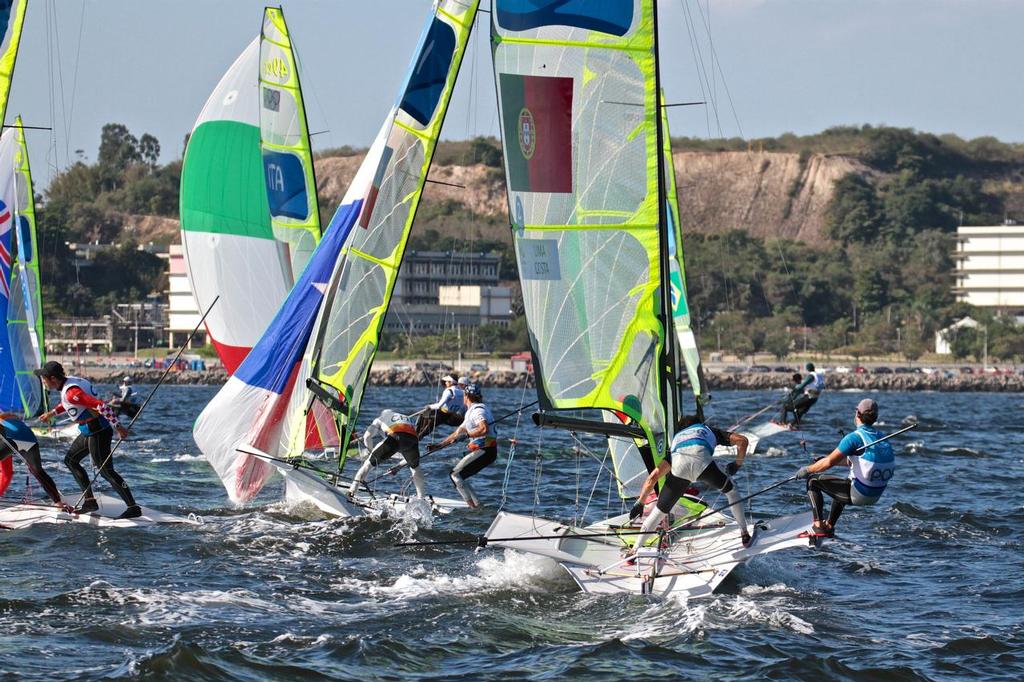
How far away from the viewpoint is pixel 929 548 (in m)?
17.3

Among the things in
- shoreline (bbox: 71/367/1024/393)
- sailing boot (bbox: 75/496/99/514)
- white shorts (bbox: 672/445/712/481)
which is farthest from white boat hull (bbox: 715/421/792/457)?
shoreline (bbox: 71/367/1024/393)

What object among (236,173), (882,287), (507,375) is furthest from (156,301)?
(236,173)

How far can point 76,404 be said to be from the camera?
52.1ft

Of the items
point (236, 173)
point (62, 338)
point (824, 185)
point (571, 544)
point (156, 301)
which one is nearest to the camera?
point (571, 544)

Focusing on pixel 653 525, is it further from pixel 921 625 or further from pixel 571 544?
pixel 921 625

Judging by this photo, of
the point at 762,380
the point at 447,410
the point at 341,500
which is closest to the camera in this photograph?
the point at 341,500

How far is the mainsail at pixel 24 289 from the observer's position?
26834 mm

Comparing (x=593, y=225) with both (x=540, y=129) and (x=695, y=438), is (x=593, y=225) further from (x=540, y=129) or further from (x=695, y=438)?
(x=695, y=438)

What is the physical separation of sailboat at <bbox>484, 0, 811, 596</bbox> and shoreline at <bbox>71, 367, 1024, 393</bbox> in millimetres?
76278

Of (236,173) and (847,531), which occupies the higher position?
(236,173)

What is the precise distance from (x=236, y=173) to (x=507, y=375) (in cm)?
→ 6933

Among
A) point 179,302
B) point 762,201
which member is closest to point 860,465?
point 179,302

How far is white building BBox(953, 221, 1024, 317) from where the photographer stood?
469 feet

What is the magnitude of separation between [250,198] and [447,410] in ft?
24.9
